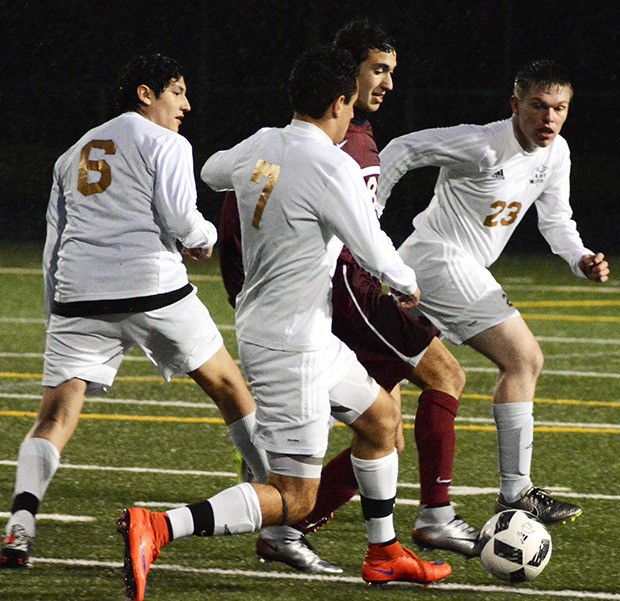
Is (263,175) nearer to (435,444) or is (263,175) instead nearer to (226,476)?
(435,444)

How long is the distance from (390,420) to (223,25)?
86.6 feet

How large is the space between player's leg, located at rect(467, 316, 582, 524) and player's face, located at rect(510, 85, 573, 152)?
0.85 m

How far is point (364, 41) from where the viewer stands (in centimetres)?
592

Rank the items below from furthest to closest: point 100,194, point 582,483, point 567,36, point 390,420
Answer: point 567,36, point 582,483, point 100,194, point 390,420

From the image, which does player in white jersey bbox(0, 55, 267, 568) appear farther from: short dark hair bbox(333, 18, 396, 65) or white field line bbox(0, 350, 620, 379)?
white field line bbox(0, 350, 620, 379)

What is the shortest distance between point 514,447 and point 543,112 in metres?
1.45

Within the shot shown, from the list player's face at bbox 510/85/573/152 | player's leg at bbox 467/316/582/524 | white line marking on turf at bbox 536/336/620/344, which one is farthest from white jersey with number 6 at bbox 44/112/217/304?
white line marking on turf at bbox 536/336/620/344

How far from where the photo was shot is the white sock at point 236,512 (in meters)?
4.88

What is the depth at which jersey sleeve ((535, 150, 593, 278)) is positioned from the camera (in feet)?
22.6

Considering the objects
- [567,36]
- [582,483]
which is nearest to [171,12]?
[567,36]

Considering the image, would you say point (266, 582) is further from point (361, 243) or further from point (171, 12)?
point (171, 12)

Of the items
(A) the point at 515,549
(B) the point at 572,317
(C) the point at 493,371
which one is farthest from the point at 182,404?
(B) the point at 572,317

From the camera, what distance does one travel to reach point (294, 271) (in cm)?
493

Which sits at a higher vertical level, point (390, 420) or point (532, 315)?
point (390, 420)
